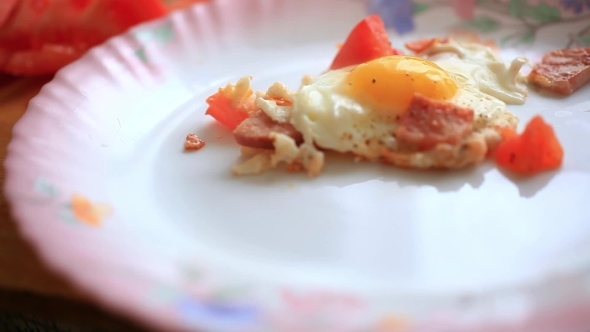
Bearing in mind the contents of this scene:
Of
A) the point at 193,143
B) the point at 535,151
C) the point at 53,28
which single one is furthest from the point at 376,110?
the point at 53,28

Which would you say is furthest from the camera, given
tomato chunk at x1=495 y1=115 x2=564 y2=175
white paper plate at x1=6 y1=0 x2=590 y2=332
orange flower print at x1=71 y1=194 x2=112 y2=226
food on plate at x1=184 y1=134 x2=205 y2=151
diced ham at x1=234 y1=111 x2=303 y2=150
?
food on plate at x1=184 y1=134 x2=205 y2=151

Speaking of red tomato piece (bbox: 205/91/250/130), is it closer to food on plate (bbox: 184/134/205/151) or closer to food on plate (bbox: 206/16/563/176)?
food on plate (bbox: 206/16/563/176)

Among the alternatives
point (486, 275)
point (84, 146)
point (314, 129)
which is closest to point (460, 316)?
point (486, 275)

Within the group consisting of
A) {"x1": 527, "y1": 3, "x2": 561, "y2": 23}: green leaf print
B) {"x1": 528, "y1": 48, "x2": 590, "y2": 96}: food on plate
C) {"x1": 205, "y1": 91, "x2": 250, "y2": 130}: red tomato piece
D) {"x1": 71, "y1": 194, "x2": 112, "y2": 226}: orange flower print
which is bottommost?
{"x1": 71, "y1": 194, "x2": 112, "y2": 226}: orange flower print

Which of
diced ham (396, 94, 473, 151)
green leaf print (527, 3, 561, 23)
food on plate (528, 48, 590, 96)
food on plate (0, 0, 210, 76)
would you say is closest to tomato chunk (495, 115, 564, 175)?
diced ham (396, 94, 473, 151)

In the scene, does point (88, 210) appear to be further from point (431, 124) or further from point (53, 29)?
point (53, 29)

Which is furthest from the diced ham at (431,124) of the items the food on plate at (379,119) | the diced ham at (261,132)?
the diced ham at (261,132)

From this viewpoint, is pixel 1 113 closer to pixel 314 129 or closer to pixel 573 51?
pixel 314 129
